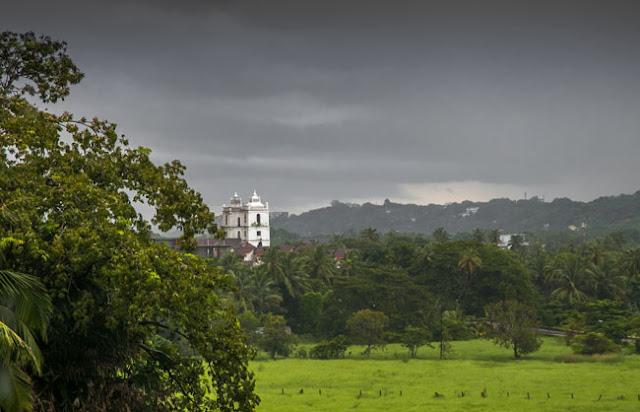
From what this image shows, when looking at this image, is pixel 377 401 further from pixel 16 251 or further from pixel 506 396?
pixel 16 251

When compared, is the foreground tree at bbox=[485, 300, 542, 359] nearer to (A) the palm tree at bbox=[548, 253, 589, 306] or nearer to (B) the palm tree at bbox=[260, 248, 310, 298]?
(A) the palm tree at bbox=[548, 253, 589, 306]

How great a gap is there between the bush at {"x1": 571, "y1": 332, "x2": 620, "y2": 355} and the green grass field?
122cm

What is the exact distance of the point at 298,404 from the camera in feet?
122

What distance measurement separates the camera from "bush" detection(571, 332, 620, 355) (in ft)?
169

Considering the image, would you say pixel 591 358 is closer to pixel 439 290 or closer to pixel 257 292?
pixel 439 290

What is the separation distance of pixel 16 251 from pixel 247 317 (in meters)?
45.2

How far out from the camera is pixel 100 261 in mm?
14242

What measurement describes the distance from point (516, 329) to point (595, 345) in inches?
217

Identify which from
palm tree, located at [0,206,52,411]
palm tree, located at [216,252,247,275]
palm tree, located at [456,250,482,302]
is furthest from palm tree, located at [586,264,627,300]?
palm tree, located at [0,206,52,411]

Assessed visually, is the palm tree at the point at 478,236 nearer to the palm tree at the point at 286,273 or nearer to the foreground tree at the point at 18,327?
the palm tree at the point at 286,273

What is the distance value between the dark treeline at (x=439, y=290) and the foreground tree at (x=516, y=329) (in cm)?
119

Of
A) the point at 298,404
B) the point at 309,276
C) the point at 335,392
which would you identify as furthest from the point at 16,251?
the point at 309,276

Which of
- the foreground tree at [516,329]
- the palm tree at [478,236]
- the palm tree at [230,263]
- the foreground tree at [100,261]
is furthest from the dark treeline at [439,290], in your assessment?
the foreground tree at [100,261]

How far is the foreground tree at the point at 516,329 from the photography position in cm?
5328
